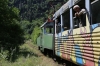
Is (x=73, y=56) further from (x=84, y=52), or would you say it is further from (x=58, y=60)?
(x=58, y=60)

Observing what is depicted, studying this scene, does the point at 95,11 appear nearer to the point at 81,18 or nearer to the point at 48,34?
the point at 81,18

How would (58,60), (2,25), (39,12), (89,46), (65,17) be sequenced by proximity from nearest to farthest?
(89,46), (65,17), (58,60), (2,25), (39,12)

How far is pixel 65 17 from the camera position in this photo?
28.3 feet

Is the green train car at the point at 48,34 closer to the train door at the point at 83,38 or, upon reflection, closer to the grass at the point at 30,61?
the grass at the point at 30,61

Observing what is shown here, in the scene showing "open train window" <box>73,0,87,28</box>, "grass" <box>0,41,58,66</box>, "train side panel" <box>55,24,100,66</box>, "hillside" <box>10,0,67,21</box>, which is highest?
"hillside" <box>10,0,67,21</box>

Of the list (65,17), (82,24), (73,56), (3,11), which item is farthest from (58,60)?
(3,11)

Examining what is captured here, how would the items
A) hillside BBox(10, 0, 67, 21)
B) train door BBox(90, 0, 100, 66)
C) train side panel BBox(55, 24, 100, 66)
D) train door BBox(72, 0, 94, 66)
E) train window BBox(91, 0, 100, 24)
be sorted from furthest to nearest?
hillside BBox(10, 0, 67, 21)
train door BBox(72, 0, 94, 66)
train window BBox(91, 0, 100, 24)
train side panel BBox(55, 24, 100, 66)
train door BBox(90, 0, 100, 66)

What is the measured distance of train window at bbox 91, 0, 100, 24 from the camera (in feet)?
17.1

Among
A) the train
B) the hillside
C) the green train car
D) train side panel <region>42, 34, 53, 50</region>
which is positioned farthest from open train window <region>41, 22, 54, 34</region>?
the hillside

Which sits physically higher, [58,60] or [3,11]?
[3,11]

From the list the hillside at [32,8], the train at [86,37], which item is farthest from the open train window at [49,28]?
the hillside at [32,8]

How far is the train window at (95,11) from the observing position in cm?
521

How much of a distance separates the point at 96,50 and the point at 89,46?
0.43 m

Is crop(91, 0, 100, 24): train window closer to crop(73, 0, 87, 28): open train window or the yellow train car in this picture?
the yellow train car
